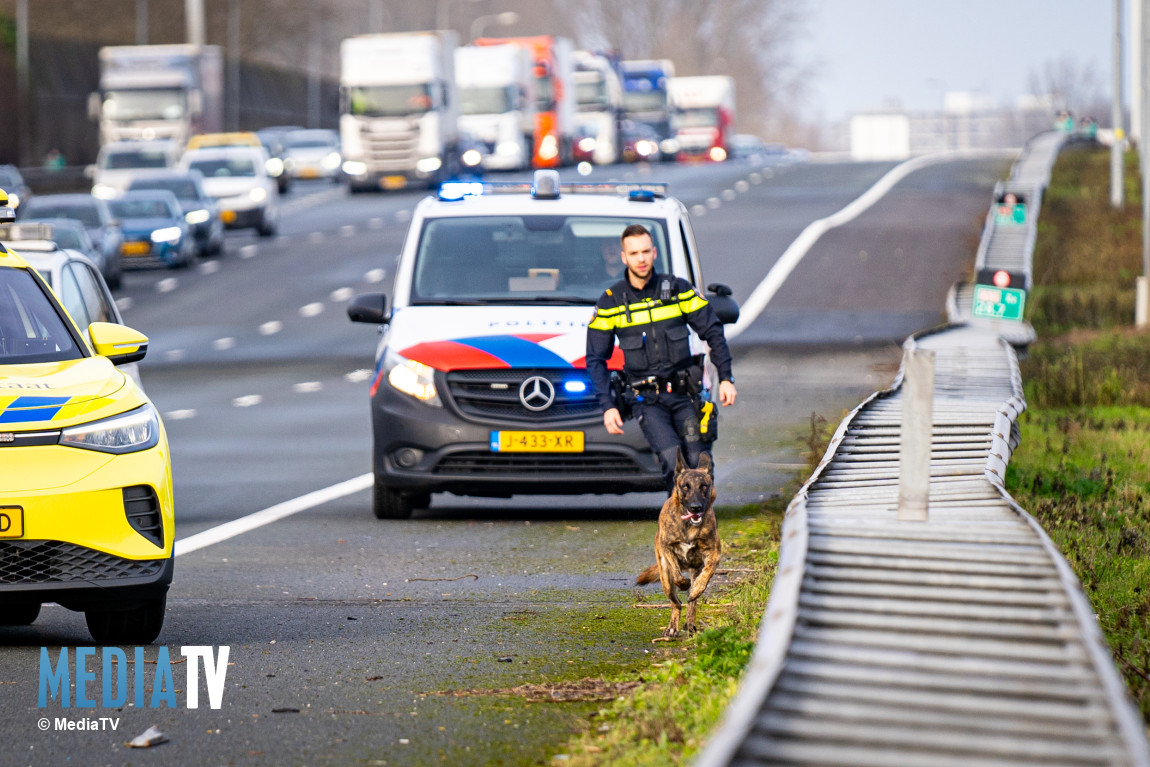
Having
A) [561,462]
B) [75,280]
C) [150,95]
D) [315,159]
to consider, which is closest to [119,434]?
[75,280]

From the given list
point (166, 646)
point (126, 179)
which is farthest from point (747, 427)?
point (126, 179)

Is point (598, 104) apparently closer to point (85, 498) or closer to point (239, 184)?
point (239, 184)

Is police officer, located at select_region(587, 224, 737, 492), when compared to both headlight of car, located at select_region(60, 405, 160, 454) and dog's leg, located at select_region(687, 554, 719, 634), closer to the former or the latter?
dog's leg, located at select_region(687, 554, 719, 634)

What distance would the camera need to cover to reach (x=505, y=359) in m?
11.9

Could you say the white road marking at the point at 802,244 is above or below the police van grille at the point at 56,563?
below

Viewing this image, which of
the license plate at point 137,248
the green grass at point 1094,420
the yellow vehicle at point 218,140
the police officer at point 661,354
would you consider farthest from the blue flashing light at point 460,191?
the yellow vehicle at point 218,140

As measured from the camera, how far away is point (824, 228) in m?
39.8

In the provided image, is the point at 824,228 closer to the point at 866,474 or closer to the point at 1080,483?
the point at 1080,483

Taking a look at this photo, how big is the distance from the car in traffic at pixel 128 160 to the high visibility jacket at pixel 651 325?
3747cm

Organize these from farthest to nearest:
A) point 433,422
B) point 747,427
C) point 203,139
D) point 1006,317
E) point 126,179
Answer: point 203,139 → point 126,179 → point 1006,317 → point 747,427 → point 433,422

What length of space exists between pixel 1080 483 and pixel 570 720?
6.70 m

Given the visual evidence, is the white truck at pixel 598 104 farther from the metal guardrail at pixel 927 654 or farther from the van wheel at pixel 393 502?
the metal guardrail at pixel 927 654

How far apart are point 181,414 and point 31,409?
43.9ft

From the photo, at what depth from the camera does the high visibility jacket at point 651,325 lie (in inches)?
364
